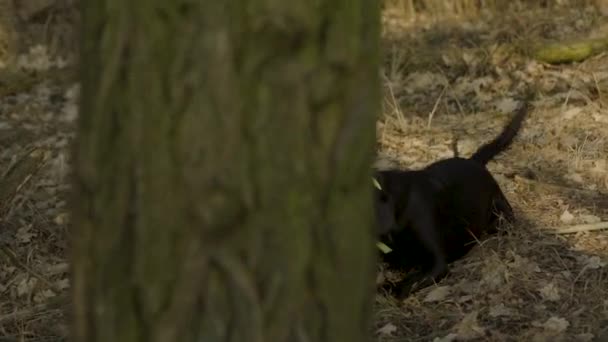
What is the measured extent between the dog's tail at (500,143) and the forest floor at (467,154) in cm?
9

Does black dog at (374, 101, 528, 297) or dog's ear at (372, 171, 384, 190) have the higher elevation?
dog's ear at (372, 171, 384, 190)

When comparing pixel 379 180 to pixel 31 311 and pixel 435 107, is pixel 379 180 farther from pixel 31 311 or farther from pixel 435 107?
pixel 435 107

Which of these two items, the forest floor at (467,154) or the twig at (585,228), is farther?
the twig at (585,228)

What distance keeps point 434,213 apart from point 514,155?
4.07 ft

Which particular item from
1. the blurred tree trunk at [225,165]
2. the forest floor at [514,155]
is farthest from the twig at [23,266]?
the blurred tree trunk at [225,165]

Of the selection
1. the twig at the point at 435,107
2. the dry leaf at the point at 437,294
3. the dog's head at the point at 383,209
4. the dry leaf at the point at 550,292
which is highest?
the dog's head at the point at 383,209

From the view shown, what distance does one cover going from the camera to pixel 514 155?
5949mm

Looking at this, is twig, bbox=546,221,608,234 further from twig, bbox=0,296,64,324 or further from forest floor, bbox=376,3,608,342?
twig, bbox=0,296,64,324

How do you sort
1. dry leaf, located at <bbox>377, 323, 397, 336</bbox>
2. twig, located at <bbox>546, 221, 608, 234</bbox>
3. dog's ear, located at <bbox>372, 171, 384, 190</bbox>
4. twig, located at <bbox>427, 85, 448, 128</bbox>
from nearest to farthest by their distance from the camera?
dry leaf, located at <bbox>377, 323, 397, 336</bbox> < dog's ear, located at <bbox>372, 171, 384, 190</bbox> < twig, located at <bbox>546, 221, 608, 234</bbox> < twig, located at <bbox>427, 85, 448, 128</bbox>

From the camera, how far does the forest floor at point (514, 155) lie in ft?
14.2

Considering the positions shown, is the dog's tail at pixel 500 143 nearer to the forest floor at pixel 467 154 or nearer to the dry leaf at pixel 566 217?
the forest floor at pixel 467 154

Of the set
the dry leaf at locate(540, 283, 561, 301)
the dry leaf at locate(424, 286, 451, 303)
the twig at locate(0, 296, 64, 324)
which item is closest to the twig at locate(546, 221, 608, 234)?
the dry leaf at locate(540, 283, 561, 301)

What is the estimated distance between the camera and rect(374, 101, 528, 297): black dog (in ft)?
15.4

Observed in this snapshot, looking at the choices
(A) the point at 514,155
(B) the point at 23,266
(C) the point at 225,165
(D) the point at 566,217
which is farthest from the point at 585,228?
(C) the point at 225,165
